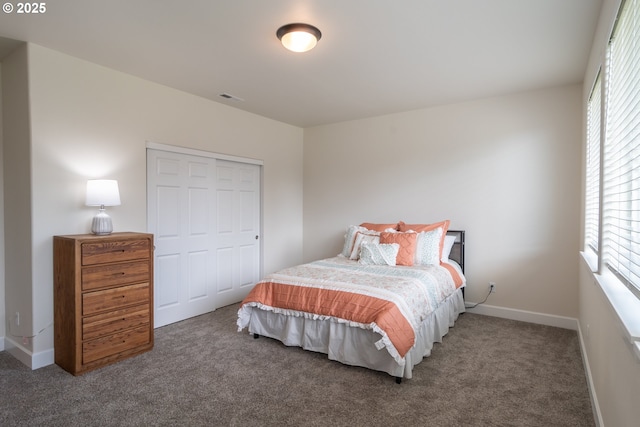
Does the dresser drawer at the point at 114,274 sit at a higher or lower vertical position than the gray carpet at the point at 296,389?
higher

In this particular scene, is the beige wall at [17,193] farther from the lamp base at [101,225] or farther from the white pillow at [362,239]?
the white pillow at [362,239]

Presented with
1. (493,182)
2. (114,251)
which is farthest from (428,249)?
(114,251)

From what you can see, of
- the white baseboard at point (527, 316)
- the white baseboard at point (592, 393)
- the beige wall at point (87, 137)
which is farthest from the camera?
the white baseboard at point (527, 316)

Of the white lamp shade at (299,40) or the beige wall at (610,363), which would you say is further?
the white lamp shade at (299,40)

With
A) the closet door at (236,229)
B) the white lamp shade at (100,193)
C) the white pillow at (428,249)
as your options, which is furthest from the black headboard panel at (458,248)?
the white lamp shade at (100,193)

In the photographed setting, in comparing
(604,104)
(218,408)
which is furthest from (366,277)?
(604,104)

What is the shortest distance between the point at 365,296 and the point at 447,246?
1.78 meters

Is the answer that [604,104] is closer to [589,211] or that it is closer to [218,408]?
[589,211]

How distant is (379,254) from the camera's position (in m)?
3.67

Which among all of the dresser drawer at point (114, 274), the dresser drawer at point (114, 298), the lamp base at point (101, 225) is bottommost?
the dresser drawer at point (114, 298)

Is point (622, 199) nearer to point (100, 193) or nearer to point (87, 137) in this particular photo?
point (100, 193)

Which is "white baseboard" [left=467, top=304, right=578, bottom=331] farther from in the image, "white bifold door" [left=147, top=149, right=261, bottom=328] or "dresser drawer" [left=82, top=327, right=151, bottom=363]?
"dresser drawer" [left=82, top=327, right=151, bottom=363]

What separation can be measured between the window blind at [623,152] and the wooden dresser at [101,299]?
324cm

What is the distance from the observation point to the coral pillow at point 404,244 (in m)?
3.68
